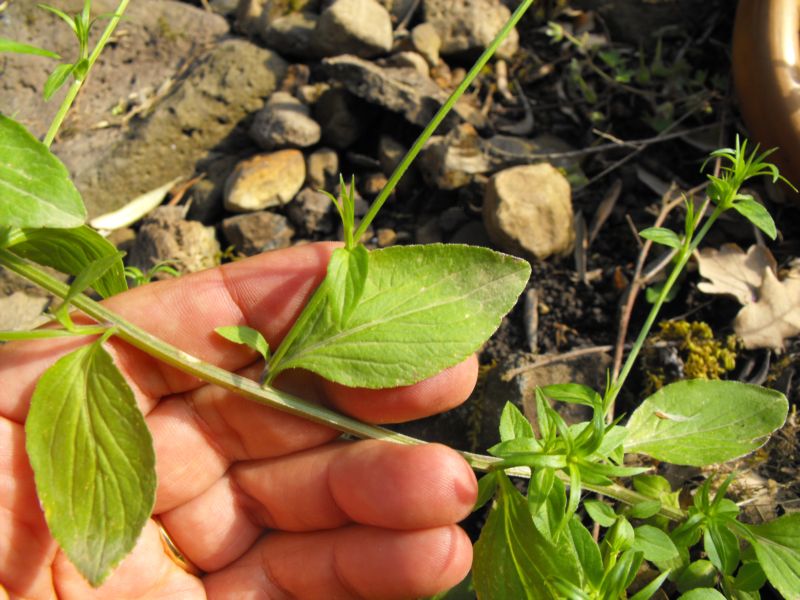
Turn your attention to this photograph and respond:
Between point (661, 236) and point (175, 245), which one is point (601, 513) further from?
point (175, 245)

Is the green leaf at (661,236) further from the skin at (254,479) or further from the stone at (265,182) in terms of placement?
the stone at (265,182)

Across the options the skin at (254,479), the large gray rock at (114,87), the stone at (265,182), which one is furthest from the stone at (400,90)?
the skin at (254,479)

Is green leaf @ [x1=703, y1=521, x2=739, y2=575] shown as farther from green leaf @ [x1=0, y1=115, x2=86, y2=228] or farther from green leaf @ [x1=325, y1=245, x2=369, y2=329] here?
green leaf @ [x1=0, y1=115, x2=86, y2=228]

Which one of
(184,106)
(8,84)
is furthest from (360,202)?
(8,84)

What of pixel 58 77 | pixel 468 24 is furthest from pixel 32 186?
pixel 468 24

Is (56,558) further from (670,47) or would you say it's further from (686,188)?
(670,47)

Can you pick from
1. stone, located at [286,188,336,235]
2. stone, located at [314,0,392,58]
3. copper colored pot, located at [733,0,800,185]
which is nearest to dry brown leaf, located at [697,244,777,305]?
copper colored pot, located at [733,0,800,185]
